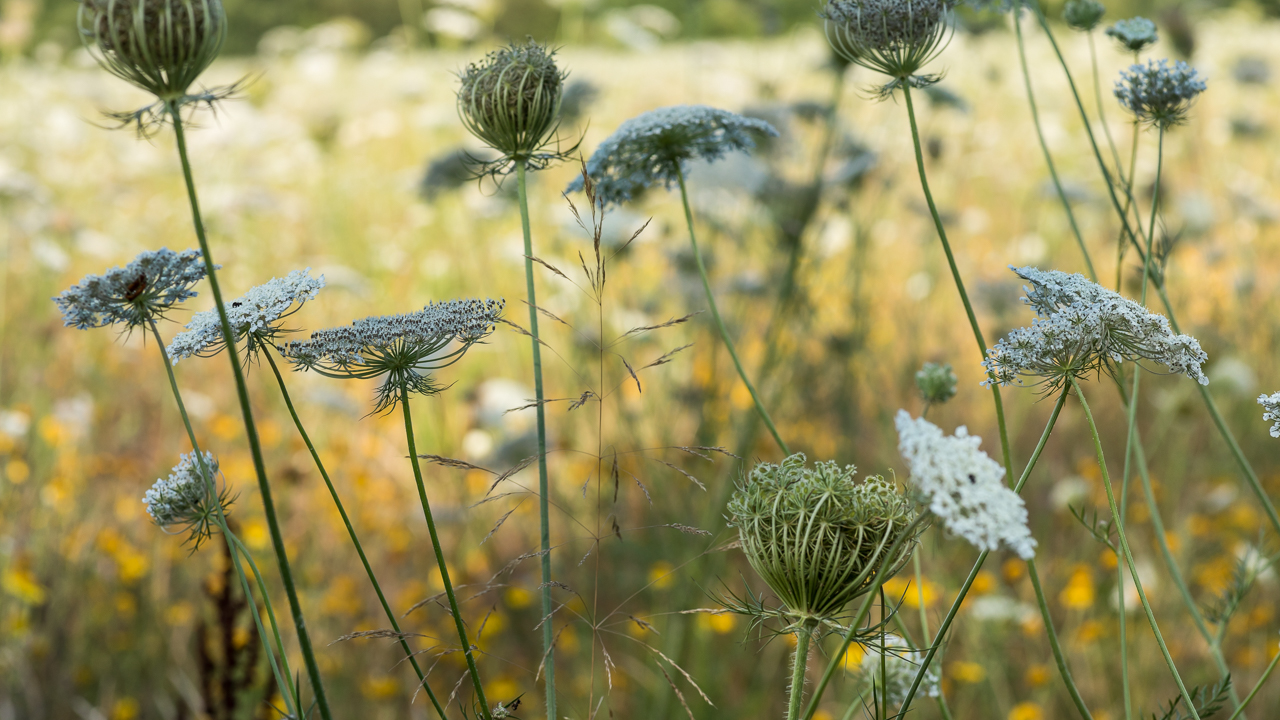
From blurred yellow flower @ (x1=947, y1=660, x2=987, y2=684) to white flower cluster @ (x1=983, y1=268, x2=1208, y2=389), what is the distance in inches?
76.6

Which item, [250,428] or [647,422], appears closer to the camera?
[250,428]

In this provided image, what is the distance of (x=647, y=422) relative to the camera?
14.8 ft

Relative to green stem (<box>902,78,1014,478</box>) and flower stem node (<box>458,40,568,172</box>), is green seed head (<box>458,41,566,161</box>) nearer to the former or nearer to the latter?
flower stem node (<box>458,40,568,172</box>)

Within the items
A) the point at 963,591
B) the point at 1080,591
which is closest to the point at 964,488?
the point at 963,591

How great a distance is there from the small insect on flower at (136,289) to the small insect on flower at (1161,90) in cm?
140

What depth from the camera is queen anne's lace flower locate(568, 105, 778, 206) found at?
1434 mm

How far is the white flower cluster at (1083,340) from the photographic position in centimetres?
Answer: 87

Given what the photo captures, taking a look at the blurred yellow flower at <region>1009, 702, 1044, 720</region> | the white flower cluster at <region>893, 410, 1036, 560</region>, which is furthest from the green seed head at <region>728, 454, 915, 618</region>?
the blurred yellow flower at <region>1009, 702, 1044, 720</region>

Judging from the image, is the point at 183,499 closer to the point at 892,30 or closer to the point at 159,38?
the point at 159,38

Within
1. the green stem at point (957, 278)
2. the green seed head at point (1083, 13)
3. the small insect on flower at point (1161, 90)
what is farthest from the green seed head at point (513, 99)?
the green seed head at point (1083, 13)

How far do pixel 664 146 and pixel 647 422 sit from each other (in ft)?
10.0

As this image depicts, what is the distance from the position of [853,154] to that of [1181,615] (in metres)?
2.22

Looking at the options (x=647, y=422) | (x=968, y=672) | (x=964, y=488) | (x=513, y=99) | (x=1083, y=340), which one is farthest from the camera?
(x=647, y=422)

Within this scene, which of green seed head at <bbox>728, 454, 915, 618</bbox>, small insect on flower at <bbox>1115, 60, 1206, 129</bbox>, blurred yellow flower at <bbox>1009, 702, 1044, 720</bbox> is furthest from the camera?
blurred yellow flower at <bbox>1009, 702, 1044, 720</bbox>
